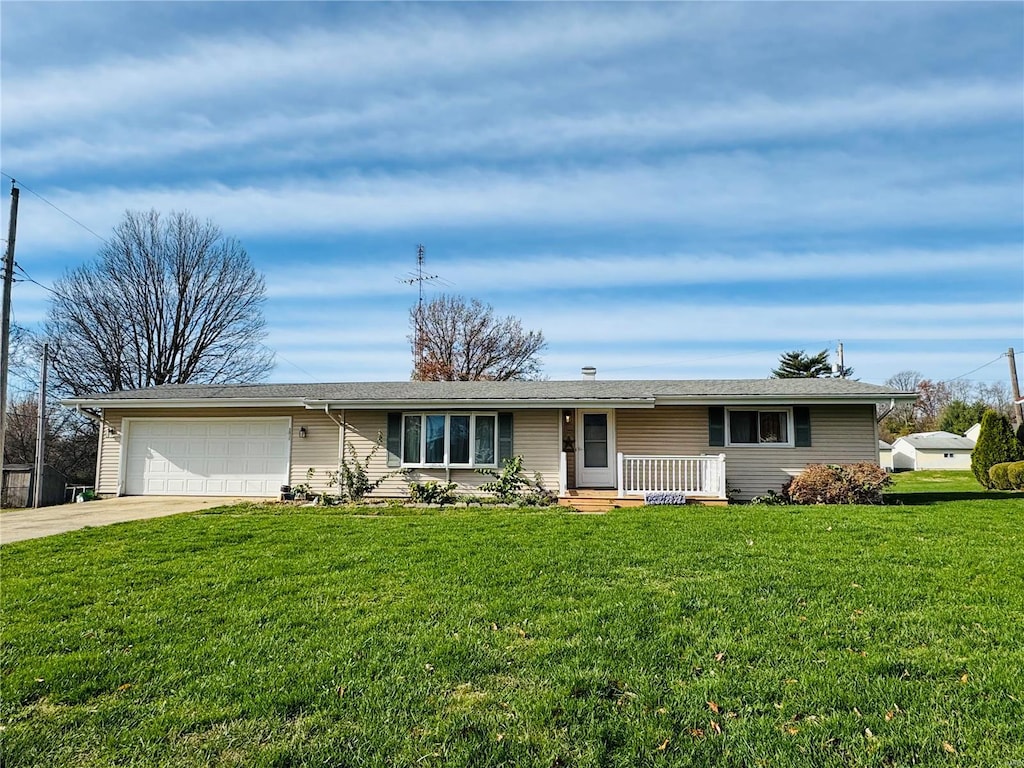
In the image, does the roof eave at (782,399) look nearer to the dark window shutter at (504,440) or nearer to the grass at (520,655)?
the dark window shutter at (504,440)

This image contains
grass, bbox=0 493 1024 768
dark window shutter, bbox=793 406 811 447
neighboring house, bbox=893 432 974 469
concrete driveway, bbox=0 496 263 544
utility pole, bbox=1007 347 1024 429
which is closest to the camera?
grass, bbox=0 493 1024 768

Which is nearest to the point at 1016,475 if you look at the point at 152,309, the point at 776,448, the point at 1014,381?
the point at 1014,381

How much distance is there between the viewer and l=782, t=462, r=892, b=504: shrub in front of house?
1247 cm

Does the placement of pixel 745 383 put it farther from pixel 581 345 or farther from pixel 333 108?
pixel 581 345

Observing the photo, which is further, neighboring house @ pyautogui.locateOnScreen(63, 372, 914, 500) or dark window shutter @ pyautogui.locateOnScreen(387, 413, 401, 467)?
dark window shutter @ pyautogui.locateOnScreen(387, 413, 401, 467)

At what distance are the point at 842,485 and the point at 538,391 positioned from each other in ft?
23.2

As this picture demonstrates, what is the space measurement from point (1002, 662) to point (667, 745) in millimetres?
2403

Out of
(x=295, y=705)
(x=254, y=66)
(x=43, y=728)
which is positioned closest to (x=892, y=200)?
(x=254, y=66)

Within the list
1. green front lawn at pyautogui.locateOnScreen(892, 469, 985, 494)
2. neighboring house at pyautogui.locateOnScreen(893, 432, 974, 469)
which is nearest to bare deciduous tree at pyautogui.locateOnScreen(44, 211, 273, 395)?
green front lawn at pyautogui.locateOnScreen(892, 469, 985, 494)

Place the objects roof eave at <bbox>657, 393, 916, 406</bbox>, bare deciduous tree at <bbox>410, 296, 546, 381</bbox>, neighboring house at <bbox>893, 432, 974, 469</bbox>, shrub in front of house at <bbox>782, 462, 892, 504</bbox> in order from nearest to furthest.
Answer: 1. shrub in front of house at <bbox>782, 462, 892, 504</bbox>
2. roof eave at <bbox>657, 393, 916, 406</bbox>
3. bare deciduous tree at <bbox>410, 296, 546, 381</bbox>
4. neighboring house at <bbox>893, 432, 974, 469</bbox>

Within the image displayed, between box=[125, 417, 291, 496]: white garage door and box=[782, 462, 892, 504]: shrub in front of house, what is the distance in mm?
12028

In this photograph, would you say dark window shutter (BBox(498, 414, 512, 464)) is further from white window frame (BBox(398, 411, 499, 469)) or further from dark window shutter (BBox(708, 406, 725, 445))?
dark window shutter (BBox(708, 406, 725, 445))

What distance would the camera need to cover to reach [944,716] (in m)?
3.15

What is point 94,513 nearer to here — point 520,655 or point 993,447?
point 520,655
